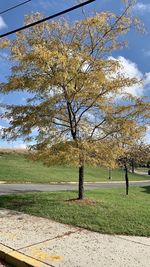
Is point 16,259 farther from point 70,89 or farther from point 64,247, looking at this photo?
point 70,89

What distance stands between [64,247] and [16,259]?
1.00m

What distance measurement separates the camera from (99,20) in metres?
11.5

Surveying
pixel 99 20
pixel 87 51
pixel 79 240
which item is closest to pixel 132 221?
pixel 79 240

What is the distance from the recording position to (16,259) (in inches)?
239

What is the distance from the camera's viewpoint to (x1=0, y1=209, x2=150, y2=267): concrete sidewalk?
5.94 m

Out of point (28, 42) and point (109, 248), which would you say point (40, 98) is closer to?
point (28, 42)

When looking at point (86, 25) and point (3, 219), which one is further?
point (86, 25)

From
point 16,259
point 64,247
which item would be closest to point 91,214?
point 64,247

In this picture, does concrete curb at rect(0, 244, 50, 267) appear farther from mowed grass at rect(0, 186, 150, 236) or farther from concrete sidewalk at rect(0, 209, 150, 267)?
mowed grass at rect(0, 186, 150, 236)

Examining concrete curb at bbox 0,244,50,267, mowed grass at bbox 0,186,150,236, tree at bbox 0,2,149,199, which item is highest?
tree at bbox 0,2,149,199

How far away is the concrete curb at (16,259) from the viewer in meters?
5.82

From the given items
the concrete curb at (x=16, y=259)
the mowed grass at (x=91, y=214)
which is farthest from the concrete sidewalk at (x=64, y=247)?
the mowed grass at (x=91, y=214)

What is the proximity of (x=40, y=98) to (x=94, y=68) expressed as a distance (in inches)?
75.3

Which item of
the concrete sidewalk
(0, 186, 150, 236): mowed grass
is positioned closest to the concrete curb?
Answer: the concrete sidewalk
